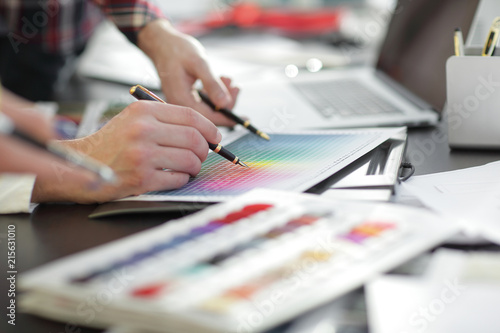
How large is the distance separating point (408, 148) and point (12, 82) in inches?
44.2

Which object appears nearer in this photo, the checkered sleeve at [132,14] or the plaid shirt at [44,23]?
the checkered sleeve at [132,14]

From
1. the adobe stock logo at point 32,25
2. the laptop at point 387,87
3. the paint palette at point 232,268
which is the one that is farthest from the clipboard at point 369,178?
the adobe stock logo at point 32,25

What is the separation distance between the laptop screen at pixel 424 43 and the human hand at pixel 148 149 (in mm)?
Answer: 486

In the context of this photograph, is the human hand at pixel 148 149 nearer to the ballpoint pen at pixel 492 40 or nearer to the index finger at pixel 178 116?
the index finger at pixel 178 116

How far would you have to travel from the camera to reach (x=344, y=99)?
3.67ft

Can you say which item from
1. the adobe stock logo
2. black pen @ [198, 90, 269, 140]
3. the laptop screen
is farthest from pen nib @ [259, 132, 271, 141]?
the adobe stock logo

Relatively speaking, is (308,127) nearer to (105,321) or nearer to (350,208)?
(350,208)

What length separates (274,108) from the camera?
1.10m

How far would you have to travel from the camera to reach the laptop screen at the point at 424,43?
1.01 meters

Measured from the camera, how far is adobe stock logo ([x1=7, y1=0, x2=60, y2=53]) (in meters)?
1.53

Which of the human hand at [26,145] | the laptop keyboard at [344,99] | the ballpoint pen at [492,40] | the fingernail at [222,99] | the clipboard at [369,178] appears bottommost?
the laptop keyboard at [344,99]

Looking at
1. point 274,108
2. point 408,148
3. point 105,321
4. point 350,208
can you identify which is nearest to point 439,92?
point 408,148

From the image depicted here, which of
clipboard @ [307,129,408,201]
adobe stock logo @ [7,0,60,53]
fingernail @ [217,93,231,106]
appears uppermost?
clipboard @ [307,129,408,201]

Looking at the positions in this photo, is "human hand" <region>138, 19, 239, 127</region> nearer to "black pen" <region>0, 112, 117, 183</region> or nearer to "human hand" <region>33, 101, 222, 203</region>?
"human hand" <region>33, 101, 222, 203</region>
